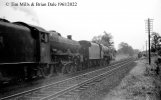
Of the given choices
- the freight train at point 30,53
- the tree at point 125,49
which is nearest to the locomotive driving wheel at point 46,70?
the freight train at point 30,53

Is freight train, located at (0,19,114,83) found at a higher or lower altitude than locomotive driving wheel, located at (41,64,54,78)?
higher

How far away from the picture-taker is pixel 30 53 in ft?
43.1

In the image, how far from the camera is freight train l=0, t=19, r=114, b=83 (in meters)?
11.0

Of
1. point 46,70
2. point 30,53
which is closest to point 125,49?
point 46,70

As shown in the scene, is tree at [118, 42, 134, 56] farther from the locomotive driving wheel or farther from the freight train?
the locomotive driving wheel

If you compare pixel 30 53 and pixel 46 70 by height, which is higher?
pixel 30 53

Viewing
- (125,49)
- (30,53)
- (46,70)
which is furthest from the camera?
(125,49)

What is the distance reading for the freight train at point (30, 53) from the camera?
1096cm

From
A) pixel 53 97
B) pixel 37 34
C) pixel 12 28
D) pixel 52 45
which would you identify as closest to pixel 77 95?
pixel 53 97

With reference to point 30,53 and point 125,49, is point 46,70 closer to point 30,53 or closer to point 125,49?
point 30,53

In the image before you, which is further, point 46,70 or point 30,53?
point 46,70

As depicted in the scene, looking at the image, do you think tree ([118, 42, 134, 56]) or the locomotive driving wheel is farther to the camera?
tree ([118, 42, 134, 56])

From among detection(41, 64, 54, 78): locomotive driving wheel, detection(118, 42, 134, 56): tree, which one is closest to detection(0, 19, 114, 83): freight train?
detection(41, 64, 54, 78): locomotive driving wheel

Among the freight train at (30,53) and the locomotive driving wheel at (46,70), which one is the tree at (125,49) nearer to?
the freight train at (30,53)
